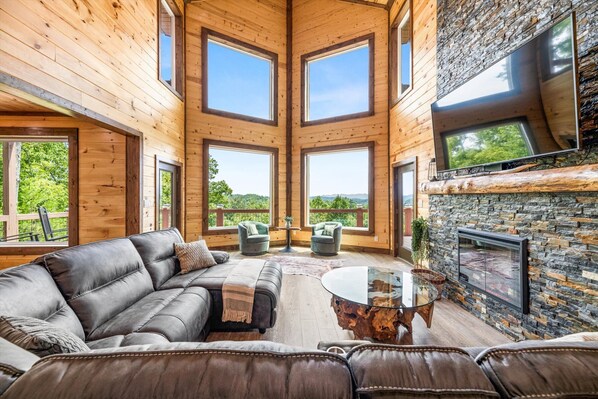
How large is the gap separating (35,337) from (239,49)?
670 cm

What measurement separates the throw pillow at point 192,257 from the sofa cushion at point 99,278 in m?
0.52

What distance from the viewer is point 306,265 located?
478cm

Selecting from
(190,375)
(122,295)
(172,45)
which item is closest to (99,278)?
(122,295)

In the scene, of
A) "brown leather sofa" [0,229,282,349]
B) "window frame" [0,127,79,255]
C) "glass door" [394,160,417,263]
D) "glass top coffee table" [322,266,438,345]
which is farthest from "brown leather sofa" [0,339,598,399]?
"glass door" [394,160,417,263]

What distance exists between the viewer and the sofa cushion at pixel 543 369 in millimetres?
584

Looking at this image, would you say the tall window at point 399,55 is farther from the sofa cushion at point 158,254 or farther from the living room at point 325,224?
the sofa cushion at point 158,254

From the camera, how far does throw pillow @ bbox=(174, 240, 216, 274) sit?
2834mm

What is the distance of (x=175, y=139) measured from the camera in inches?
197

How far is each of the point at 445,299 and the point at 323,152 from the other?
4124 millimetres

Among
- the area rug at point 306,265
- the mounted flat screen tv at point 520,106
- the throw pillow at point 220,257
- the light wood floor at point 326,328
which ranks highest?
the mounted flat screen tv at point 520,106

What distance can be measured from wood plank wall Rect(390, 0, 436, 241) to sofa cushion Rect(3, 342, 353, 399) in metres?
3.87

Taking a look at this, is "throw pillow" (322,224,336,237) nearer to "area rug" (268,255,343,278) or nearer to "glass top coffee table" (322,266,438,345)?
"area rug" (268,255,343,278)

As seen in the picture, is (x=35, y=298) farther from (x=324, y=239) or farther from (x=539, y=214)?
(x=324, y=239)

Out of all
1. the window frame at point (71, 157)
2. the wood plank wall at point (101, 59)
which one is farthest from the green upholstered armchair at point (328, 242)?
the window frame at point (71, 157)
